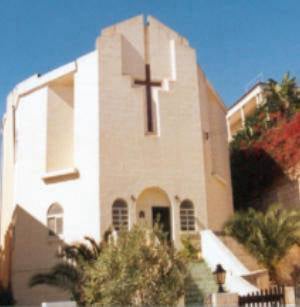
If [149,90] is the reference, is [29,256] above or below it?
below

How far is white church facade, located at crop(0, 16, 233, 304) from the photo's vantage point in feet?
79.2

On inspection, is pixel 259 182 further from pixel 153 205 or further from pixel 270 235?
pixel 270 235

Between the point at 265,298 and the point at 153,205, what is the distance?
10.6m

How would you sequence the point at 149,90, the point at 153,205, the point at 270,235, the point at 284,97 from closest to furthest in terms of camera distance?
the point at 270,235, the point at 153,205, the point at 149,90, the point at 284,97

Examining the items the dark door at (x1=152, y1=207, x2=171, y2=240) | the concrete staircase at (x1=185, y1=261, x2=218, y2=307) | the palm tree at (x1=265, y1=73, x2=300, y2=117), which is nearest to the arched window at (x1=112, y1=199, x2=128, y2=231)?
the dark door at (x1=152, y1=207, x2=171, y2=240)

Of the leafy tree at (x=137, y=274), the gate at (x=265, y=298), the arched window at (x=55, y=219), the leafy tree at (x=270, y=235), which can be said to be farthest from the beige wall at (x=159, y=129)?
the leafy tree at (x=137, y=274)

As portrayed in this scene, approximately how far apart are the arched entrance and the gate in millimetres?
9852

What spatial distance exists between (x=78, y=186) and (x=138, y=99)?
5027 mm

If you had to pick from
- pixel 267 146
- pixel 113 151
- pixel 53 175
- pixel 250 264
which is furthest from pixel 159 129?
pixel 267 146

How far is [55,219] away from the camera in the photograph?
974 inches

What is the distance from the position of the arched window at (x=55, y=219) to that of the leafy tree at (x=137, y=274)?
11.1 meters

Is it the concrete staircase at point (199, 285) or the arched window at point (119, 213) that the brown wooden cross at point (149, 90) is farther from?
the concrete staircase at point (199, 285)

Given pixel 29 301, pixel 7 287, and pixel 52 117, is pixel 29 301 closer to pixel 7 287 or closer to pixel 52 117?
pixel 7 287

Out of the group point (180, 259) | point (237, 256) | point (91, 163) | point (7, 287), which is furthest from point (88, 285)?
point (7, 287)
